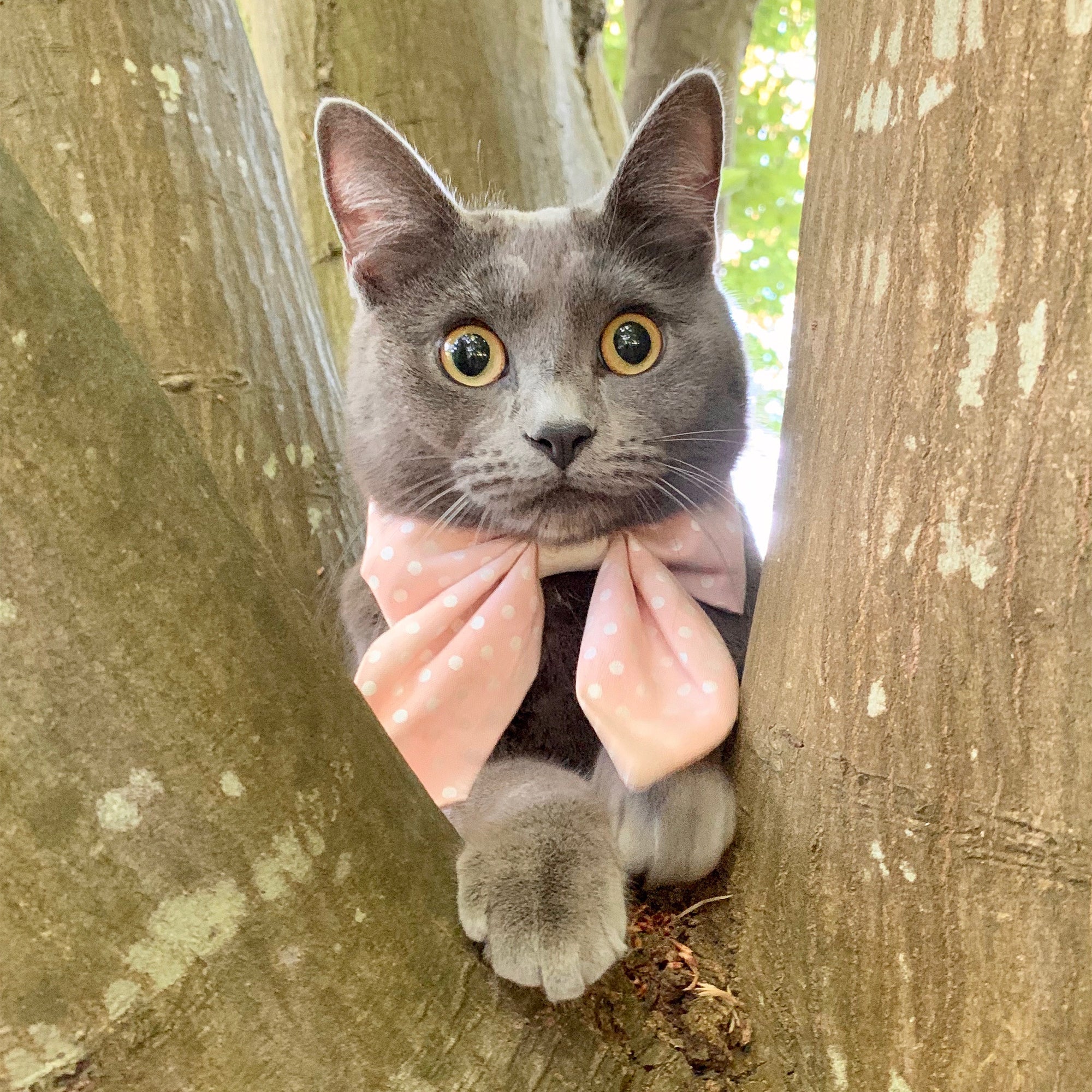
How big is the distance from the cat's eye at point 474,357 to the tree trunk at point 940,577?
0.39 meters

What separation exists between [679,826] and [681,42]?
1.72 metres

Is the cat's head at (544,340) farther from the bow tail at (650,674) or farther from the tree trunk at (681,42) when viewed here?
the tree trunk at (681,42)

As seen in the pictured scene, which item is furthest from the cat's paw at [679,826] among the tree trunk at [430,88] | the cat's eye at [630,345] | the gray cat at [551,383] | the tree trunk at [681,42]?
the tree trunk at [681,42]

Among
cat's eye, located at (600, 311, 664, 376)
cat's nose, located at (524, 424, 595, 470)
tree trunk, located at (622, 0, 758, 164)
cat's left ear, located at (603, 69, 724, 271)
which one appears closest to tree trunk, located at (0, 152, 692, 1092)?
cat's nose, located at (524, 424, 595, 470)

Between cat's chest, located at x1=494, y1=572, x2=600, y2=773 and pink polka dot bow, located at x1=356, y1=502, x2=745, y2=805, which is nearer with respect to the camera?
pink polka dot bow, located at x1=356, y1=502, x2=745, y2=805

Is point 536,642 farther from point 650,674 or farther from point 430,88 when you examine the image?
point 430,88

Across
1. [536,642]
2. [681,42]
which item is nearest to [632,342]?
[536,642]

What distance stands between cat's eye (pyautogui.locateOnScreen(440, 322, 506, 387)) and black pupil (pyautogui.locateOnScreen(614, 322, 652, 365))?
0.13 meters

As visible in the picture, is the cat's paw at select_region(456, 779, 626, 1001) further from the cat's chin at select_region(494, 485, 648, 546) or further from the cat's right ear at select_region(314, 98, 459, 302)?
the cat's right ear at select_region(314, 98, 459, 302)

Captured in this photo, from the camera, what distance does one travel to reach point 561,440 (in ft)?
2.95

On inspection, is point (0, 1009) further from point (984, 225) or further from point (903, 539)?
point (984, 225)

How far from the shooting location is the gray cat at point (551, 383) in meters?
0.91

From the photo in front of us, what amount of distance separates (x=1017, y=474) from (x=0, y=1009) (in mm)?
649

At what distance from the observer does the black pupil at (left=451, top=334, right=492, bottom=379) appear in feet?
3.29
